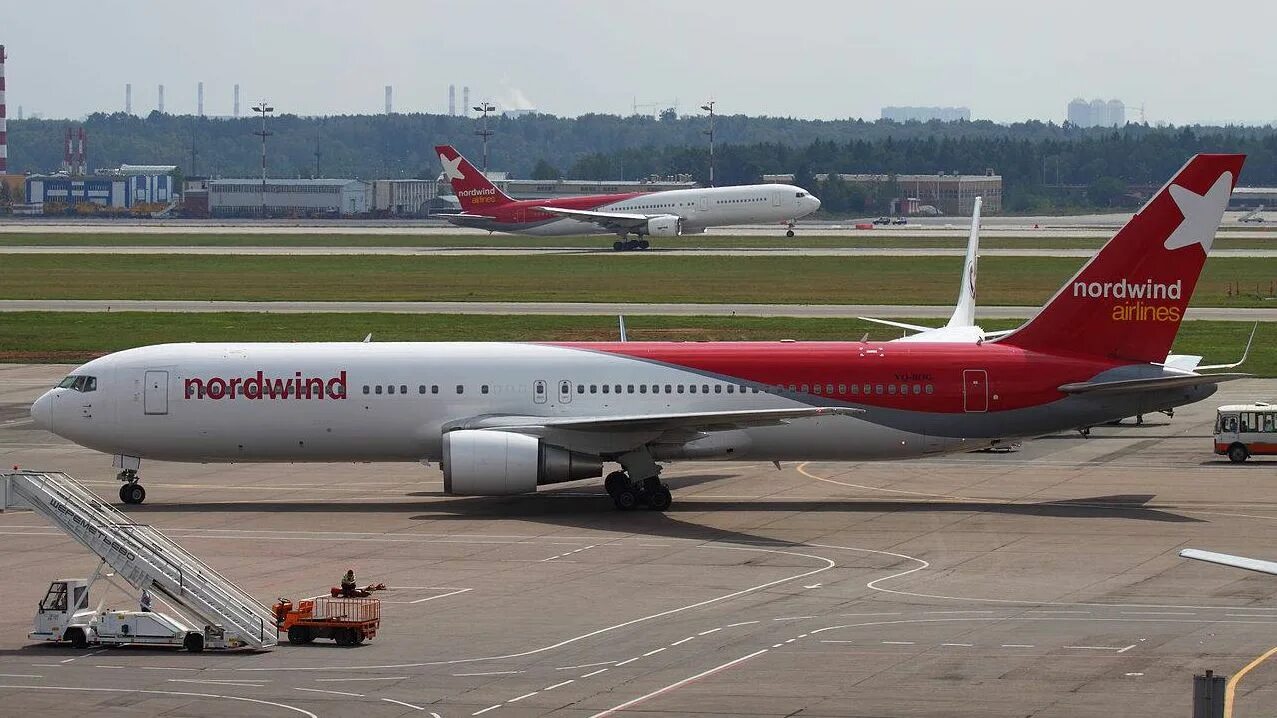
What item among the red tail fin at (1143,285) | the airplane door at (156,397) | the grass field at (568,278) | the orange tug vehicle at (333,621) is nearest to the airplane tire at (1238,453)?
the red tail fin at (1143,285)

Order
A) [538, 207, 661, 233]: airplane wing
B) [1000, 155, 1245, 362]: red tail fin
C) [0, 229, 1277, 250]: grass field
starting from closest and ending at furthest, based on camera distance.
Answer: [1000, 155, 1245, 362]: red tail fin
[538, 207, 661, 233]: airplane wing
[0, 229, 1277, 250]: grass field

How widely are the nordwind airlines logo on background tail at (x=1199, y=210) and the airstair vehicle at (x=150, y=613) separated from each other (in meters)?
26.1

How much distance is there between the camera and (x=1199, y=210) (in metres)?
45.9

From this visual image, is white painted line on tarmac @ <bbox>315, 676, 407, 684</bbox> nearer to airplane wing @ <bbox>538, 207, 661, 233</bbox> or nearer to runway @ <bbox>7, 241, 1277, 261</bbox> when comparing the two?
runway @ <bbox>7, 241, 1277, 261</bbox>

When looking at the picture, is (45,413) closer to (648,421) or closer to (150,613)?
(648,421)

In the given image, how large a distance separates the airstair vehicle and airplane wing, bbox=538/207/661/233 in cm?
12771

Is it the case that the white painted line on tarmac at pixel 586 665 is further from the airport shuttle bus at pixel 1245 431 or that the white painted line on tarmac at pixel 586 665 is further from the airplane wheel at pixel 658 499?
the airport shuttle bus at pixel 1245 431

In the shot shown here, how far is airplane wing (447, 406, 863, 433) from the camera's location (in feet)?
141

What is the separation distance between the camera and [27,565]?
38.2 m

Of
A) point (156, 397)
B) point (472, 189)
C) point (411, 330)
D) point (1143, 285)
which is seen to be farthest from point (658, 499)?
point (472, 189)

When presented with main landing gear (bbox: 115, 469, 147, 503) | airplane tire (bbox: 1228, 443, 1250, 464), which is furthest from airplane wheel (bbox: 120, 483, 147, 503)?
airplane tire (bbox: 1228, 443, 1250, 464)

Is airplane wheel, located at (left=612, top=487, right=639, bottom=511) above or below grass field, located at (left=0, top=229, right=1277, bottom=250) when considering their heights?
below

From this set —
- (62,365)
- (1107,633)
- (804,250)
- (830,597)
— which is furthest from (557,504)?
(804,250)

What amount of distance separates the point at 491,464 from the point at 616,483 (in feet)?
11.9
